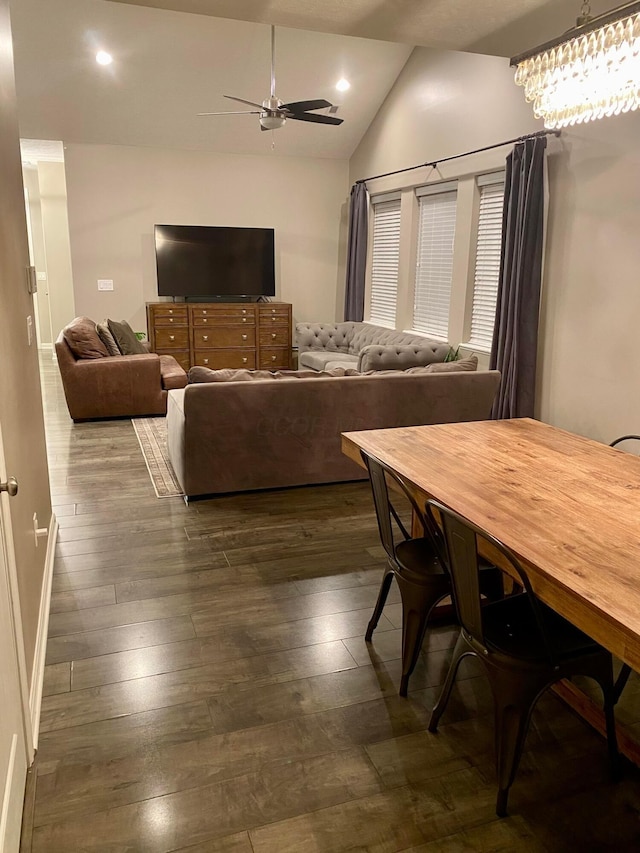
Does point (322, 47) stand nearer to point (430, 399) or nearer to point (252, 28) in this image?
point (252, 28)

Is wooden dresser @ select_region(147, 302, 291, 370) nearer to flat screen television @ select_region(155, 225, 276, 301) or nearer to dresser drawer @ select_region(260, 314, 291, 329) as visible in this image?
dresser drawer @ select_region(260, 314, 291, 329)

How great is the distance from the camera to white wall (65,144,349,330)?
7836 mm

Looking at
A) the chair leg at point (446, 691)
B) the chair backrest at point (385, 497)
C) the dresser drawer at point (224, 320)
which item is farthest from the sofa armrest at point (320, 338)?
the chair leg at point (446, 691)

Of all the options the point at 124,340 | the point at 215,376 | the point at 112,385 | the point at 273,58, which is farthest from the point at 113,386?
the point at 273,58

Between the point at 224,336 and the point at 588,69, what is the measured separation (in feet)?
21.2

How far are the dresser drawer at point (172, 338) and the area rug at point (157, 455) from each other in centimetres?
206

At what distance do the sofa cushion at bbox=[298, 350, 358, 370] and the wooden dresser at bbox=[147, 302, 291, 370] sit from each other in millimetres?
694

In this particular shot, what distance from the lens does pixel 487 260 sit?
6066mm

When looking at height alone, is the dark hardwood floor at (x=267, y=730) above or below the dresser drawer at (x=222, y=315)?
below

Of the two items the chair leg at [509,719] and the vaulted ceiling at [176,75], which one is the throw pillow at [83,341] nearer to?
the vaulted ceiling at [176,75]

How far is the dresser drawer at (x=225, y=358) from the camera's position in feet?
26.6

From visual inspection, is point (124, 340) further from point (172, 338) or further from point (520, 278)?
point (520, 278)

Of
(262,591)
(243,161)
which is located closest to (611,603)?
(262,591)

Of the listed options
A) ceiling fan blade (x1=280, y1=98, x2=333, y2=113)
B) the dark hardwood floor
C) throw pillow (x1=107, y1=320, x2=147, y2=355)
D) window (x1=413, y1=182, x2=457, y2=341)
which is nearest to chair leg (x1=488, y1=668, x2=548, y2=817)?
the dark hardwood floor
